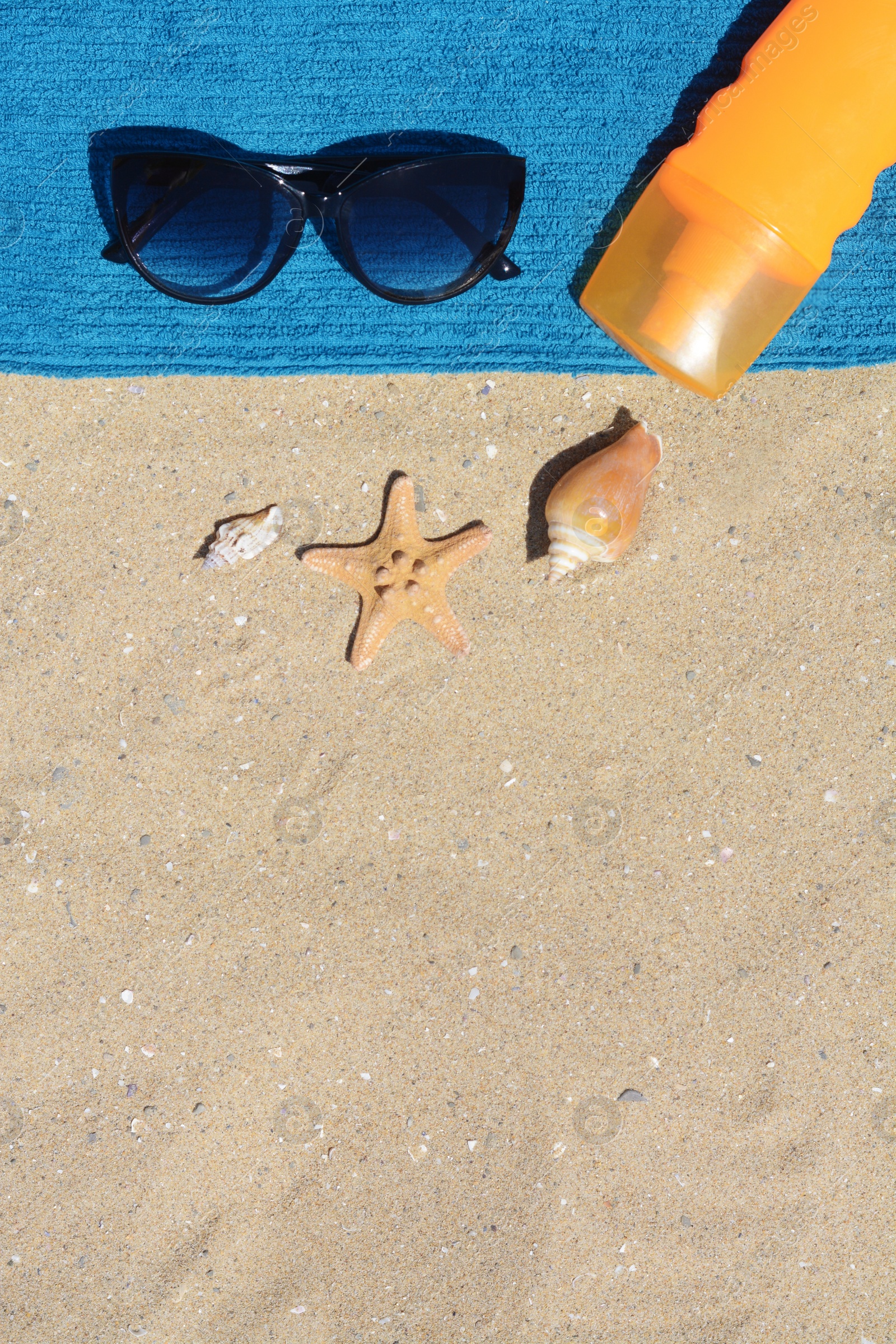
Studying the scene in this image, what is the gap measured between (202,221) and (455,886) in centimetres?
128

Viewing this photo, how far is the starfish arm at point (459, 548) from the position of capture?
1.41 m

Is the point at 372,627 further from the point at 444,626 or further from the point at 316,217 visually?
the point at 316,217

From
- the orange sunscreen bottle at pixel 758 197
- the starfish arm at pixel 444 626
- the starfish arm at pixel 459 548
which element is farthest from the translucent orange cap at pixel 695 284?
the starfish arm at pixel 444 626

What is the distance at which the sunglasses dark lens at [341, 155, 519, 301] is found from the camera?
1.26 metres

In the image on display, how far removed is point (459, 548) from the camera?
1405mm

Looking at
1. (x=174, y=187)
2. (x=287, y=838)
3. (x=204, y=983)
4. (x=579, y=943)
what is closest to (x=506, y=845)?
(x=579, y=943)

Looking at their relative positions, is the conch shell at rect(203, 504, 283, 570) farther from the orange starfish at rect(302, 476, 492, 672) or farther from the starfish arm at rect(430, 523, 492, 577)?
the starfish arm at rect(430, 523, 492, 577)

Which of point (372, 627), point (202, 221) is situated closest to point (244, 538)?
point (372, 627)

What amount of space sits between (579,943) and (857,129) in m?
1.44

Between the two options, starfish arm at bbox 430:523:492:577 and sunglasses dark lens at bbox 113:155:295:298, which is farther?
starfish arm at bbox 430:523:492:577

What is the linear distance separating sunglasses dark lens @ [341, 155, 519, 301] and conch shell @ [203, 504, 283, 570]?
0.46 metres

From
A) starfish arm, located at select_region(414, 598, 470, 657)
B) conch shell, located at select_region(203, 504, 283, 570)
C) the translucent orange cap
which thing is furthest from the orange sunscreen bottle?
conch shell, located at select_region(203, 504, 283, 570)

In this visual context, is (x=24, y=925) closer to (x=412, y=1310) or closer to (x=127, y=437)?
(x=127, y=437)

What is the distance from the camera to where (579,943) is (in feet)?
4.90
